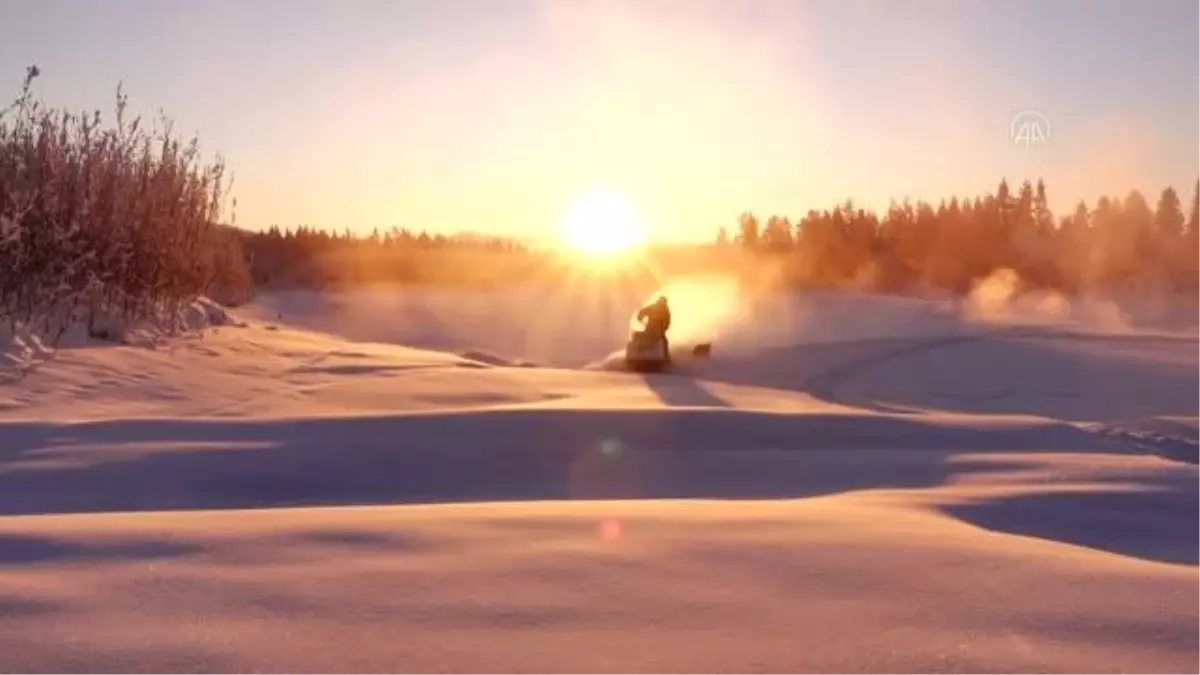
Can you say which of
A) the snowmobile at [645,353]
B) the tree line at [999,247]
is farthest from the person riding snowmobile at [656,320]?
the tree line at [999,247]

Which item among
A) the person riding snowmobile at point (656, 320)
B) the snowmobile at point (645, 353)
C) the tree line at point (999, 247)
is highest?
the tree line at point (999, 247)

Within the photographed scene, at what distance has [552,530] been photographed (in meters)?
2.10

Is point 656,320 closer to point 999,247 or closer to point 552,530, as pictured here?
point 552,530

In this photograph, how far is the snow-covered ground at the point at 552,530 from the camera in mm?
1408

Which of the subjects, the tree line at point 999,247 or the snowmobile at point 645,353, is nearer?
the snowmobile at point 645,353

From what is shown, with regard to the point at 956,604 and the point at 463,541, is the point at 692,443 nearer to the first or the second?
the point at 463,541

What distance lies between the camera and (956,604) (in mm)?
1614

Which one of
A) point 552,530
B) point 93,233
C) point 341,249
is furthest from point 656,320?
point 341,249

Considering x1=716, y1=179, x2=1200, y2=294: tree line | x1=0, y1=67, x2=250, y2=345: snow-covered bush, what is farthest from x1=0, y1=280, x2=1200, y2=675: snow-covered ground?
x1=716, y1=179, x2=1200, y2=294: tree line

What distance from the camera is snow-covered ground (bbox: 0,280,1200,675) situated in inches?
55.4

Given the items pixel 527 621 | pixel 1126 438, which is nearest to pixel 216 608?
pixel 527 621

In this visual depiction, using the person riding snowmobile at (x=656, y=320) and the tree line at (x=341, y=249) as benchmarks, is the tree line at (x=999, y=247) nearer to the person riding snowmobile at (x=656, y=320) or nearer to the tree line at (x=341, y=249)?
the tree line at (x=341, y=249)

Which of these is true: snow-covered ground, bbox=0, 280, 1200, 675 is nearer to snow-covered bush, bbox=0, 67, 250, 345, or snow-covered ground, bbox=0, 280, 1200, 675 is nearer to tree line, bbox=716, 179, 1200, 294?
snow-covered bush, bbox=0, 67, 250, 345

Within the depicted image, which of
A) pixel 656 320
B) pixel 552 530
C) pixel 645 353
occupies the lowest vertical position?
pixel 552 530
